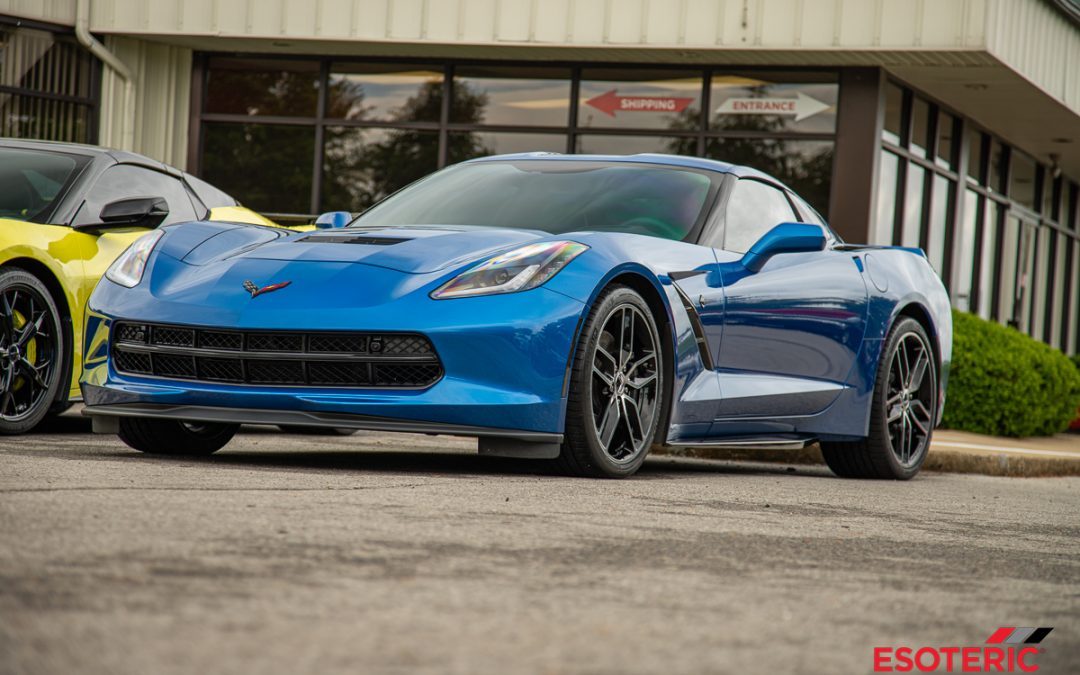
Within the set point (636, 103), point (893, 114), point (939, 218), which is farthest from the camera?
point (939, 218)

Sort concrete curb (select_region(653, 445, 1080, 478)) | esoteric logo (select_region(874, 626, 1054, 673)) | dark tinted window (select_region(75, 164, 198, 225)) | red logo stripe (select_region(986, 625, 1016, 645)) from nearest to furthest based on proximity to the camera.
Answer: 1. esoteric logo (select_region(874, 626, 1054, 673))
2. red logo stripe (select_region(986, 625, 1016, 645))
3. dark tinted window (select_region(75, 164, 198, 225))
4. concrete curb (select_region(653, 445, 1080, 478))

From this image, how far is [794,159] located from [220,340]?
37.8 feet

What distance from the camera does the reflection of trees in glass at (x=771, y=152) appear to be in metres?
16.1

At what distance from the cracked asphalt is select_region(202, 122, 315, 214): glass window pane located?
11917 millimetres

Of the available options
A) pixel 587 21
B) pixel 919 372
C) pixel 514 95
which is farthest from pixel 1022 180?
pixel 919 372

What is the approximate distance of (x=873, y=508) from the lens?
559 centimetres

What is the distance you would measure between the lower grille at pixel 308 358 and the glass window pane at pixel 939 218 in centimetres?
1405

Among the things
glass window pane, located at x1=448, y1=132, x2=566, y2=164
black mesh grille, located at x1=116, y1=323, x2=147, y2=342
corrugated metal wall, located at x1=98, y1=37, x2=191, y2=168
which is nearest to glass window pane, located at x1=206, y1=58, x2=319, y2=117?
corrugated metal wall, located at x1=98, y1=37, x2=191, y2=168

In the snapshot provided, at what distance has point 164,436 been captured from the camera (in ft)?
20.3

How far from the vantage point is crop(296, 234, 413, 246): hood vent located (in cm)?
579

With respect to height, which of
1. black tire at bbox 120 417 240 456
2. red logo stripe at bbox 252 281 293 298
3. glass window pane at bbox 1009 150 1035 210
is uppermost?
glass window pane at bbox 1009 150 1035 210

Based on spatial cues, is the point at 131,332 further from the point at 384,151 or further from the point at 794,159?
the point at 384,151

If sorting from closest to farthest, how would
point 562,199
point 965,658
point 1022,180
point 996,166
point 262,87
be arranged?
point 965,658, point 562,199, point 262,87, point 996,166, point 1022,180

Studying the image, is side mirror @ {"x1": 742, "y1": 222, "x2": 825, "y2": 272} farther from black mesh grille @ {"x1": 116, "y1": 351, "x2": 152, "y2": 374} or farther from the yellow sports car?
the yellow sports car
